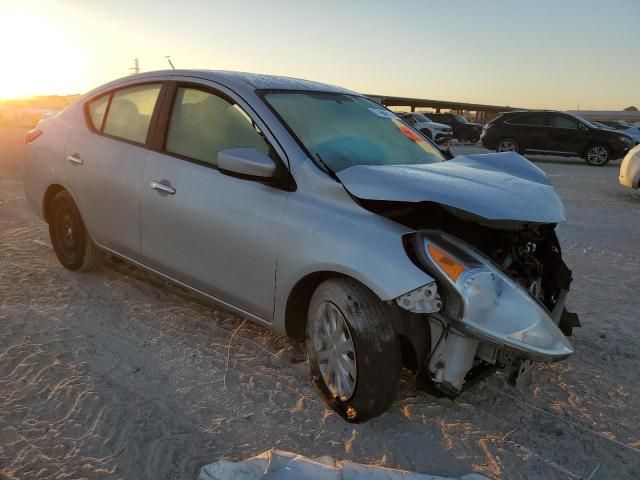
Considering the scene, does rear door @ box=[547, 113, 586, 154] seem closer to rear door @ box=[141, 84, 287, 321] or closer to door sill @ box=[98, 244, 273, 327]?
rear door @ box=[141, 84, 287, 321]

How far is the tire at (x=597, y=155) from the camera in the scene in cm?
1636

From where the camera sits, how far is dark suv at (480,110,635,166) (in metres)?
16.3

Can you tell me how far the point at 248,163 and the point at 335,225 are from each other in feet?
1.85

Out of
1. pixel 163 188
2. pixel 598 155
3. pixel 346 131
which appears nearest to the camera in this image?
pixel 346 131

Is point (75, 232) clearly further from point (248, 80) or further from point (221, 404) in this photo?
point (221, 404)

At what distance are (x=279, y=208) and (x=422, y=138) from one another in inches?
60.0

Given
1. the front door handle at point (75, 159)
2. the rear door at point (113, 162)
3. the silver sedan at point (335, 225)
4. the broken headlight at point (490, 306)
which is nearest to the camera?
the broken headlight at point (490, 306)

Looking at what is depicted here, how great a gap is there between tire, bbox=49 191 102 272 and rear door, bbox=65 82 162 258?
22 centimetres

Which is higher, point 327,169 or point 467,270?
point 327,169

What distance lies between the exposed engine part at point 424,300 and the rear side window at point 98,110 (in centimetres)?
291

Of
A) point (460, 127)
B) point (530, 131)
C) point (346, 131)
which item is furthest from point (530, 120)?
point (346, 131)

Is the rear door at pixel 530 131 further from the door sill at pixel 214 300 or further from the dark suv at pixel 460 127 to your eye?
the door sill at pixel 214 300

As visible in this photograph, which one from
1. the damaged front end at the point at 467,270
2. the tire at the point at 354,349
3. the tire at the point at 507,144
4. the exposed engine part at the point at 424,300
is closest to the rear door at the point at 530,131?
the tire at the point at 507,144

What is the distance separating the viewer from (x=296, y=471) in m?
2.19
